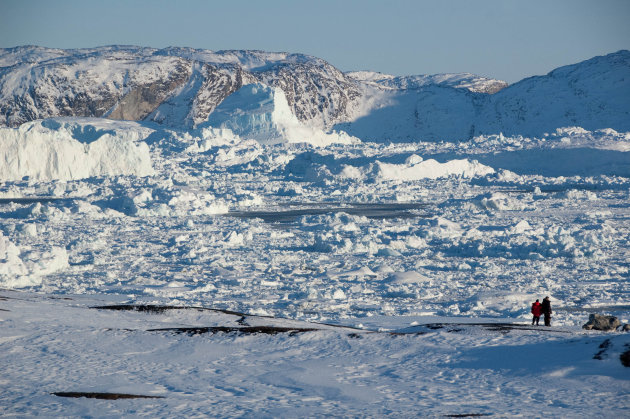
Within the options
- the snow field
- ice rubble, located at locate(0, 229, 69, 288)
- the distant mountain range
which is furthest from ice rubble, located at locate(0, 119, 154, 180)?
the distant mountain range

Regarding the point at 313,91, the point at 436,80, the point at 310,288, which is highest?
the point at 436,80

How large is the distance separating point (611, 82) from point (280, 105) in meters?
36.1

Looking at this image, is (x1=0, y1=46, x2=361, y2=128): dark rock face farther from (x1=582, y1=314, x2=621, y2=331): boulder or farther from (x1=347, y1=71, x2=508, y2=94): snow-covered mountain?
(x1=582, y1=314, x2=621, y2=331): boulder

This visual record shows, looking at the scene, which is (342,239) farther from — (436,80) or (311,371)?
(436,80)

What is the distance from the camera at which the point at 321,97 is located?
96.6 meters

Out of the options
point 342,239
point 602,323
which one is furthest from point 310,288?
point 602,323

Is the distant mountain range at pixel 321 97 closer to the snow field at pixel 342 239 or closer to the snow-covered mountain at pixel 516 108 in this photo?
the snow-covered mountain at pixel 516 108

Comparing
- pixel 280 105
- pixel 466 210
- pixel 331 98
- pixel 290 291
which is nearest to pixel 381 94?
pixel 331 98

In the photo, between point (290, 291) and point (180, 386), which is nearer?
point (180, 386)

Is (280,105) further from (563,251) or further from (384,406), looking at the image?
(384,406)

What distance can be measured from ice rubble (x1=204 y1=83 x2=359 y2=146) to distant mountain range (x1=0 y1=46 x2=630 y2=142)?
45.0 ft

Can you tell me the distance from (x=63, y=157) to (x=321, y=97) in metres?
49.0

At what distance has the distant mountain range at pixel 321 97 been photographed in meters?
80.6

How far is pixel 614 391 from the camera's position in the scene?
9.12 metres
